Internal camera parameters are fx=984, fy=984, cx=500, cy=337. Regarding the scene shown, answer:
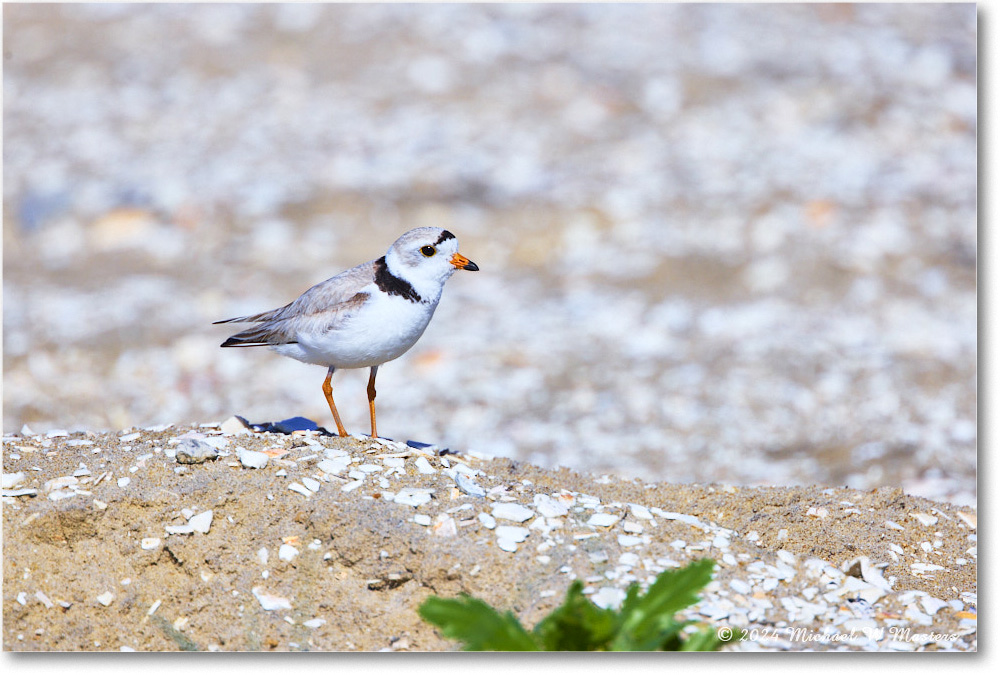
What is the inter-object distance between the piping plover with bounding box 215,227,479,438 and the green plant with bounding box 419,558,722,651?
138 cm

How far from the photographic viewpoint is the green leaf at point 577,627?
3123mm

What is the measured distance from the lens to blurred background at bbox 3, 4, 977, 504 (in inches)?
275

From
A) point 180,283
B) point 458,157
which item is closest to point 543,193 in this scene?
point 458,157

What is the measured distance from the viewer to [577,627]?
320 centimetres

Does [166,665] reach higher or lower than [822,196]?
lower

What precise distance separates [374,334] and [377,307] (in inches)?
4.9

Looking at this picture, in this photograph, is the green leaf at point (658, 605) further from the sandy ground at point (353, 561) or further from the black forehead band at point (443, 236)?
the black forehead band at point (443, 236)

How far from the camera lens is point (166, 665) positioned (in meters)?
3.72

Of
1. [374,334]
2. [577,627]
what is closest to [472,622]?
[577,627]

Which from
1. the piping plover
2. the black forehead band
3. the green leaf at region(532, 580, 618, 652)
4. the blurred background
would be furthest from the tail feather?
the blurred background

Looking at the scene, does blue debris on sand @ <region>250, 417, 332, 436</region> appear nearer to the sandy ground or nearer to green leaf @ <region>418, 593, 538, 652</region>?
the sandy ground

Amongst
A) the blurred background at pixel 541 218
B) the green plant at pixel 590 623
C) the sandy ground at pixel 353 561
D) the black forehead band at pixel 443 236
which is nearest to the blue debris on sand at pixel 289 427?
the sandy ground at pixel 353 561

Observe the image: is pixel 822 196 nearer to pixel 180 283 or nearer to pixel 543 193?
pixel 543 193

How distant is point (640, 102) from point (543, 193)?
4.96 ft
